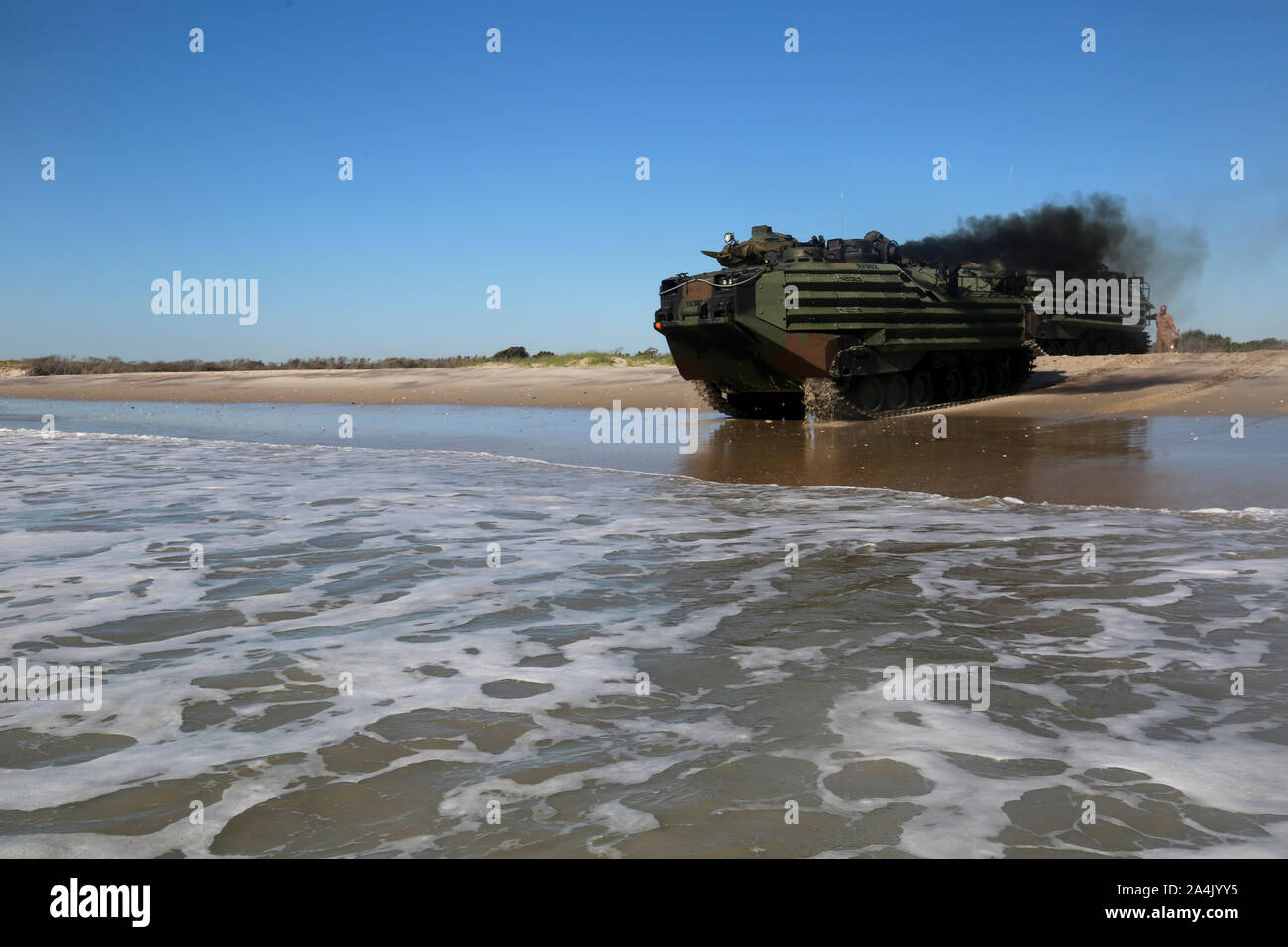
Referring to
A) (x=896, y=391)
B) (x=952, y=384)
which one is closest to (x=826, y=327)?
(x=896, y=391)

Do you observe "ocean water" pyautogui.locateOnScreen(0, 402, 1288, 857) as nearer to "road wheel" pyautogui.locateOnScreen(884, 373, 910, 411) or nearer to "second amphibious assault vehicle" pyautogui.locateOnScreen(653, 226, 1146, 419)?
"second amphibious assault vehicle" pyautogui.locateOnScreen(653, 226, 1146, 419)

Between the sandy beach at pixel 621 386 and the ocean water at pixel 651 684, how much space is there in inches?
439

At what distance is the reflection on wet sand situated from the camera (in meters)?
8.63

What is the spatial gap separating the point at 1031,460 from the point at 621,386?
18.3 meters

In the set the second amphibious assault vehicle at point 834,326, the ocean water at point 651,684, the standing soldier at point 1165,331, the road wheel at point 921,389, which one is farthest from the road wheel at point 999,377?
the ocean water at point 651,684

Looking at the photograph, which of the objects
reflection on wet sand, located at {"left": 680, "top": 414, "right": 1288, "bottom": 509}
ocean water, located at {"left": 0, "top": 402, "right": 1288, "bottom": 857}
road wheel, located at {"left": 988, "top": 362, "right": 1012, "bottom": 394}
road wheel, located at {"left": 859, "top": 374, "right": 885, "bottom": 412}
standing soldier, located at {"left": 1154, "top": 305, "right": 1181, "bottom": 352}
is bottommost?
ocean water, located at {"left": 0, "top": 402, "right": 1288, "bottom": 857}

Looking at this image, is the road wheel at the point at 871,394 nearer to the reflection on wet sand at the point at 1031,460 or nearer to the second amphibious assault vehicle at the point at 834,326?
the second amphibious assault vehicle at the point at 834,326

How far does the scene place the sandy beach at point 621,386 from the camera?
58.3 feet

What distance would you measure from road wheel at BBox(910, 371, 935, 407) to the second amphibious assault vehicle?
27 mm

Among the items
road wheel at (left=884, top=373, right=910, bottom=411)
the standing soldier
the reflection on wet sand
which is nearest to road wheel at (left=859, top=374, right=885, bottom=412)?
road wheel at (left=884, top=373, right=910, bottom=411)

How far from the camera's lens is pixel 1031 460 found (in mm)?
10992

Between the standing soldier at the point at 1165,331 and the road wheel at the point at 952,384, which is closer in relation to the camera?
the road wheel at the point at 952,384

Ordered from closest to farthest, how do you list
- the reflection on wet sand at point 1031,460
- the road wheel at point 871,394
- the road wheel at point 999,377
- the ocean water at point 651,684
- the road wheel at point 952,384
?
the ocean water at point 651,684, the reflection on wet sand at point 1031,460, the road wheel at point 871,394, the road wheel at point 952,384, the road wheel at point 999,377
